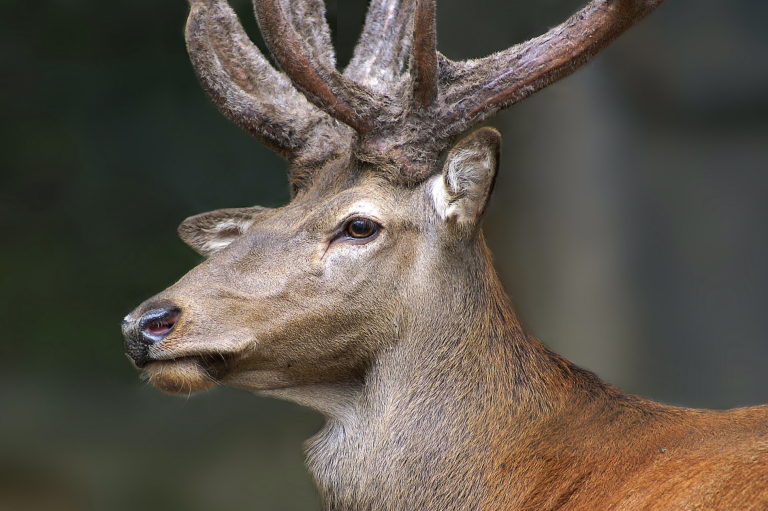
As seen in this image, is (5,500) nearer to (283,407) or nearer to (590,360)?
(283,407)

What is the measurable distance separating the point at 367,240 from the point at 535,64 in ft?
3.71

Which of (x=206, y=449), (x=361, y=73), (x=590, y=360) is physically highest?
(x=361, y=73)

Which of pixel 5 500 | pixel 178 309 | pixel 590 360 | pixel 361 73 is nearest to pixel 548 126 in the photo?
pixel 590 360

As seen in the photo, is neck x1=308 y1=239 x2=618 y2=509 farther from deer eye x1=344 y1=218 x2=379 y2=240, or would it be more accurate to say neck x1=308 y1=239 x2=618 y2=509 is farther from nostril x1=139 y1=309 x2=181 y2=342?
nostril x1=139 y1=309 x2=181 y2=342

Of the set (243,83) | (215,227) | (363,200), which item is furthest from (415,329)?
(243,83)

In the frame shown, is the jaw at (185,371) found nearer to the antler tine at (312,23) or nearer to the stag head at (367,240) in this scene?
the stag head at (367,240)

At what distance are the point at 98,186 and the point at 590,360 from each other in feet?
17.5

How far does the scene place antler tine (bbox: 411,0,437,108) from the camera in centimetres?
334

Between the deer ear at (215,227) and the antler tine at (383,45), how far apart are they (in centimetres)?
104

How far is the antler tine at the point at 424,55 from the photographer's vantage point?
334 centimetres

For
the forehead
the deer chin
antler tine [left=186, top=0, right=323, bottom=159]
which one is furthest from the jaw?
antler tine [left=186, top=0, right=323, bottom=159]

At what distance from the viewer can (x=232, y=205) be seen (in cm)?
793

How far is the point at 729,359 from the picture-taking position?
6.19 metres

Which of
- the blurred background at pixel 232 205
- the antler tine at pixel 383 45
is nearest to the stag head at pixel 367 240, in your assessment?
the antler tine at pixel 383 45
